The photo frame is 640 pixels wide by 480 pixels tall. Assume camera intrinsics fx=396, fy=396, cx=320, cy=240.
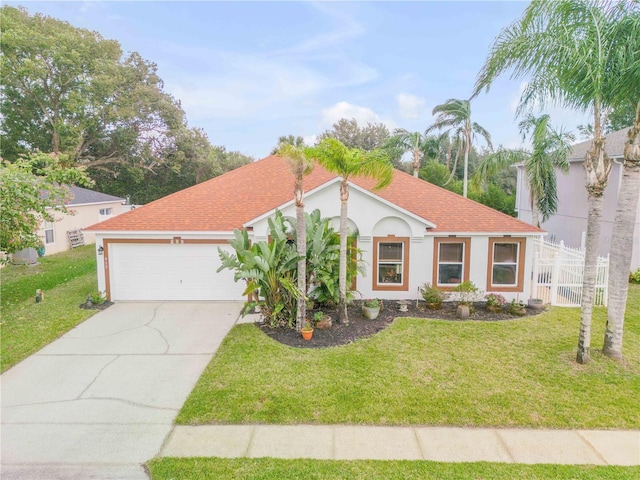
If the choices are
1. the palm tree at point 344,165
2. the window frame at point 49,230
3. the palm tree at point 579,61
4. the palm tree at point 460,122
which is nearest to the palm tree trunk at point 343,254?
the palm tree at point 344,165

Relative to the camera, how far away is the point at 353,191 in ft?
41.3

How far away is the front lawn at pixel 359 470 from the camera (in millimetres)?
5113

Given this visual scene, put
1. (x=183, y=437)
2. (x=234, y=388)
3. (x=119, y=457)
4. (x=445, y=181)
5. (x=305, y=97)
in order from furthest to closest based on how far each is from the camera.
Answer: (x=445, y=181), (x=305, y=97), (x=234, y=388), (x=183, y=437), (x=119, y=457)

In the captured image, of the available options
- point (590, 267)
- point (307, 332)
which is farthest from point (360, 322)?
point (590, 267)

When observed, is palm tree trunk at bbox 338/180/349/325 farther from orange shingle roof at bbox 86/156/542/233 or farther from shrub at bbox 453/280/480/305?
shrub at bbox 453/280/480/305

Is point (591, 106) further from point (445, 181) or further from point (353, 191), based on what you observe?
point (445, 181)

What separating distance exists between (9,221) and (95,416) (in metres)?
7.56

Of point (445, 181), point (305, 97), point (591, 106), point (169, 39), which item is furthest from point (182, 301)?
point (445, 181)

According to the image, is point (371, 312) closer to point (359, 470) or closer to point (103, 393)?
point (359, 470)

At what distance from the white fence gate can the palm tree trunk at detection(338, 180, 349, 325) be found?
6770mm

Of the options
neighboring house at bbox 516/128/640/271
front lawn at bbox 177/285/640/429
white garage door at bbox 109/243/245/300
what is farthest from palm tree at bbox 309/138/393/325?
neighboring house at bbox 516/128/640/271

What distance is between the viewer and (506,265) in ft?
43.0

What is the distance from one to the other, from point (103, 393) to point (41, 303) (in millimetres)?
7711

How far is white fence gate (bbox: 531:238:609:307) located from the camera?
12828mm
